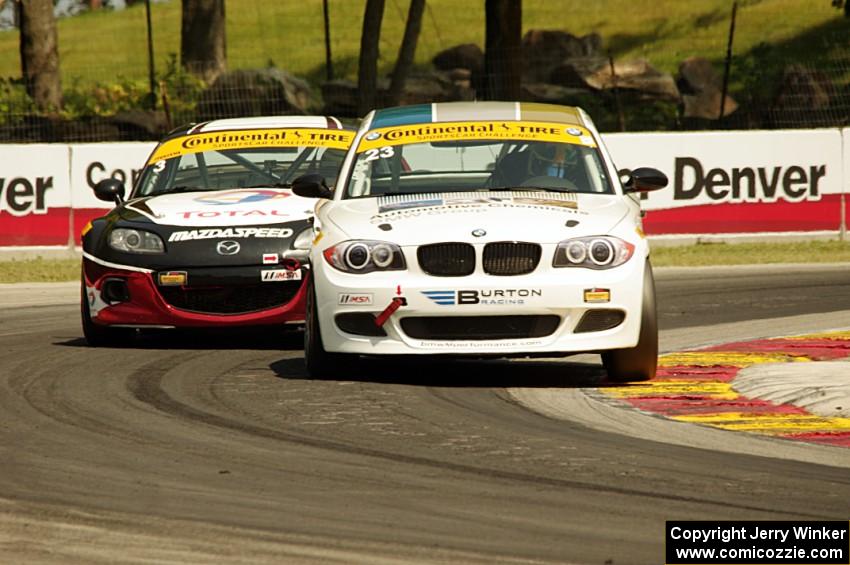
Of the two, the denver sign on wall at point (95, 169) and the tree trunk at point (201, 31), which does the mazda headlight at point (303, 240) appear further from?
the tree trunk at point (201, 31)

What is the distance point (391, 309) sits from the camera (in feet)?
29.0

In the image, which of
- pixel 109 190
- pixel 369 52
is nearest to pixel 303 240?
pixel 109 190

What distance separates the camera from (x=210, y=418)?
8.00 m

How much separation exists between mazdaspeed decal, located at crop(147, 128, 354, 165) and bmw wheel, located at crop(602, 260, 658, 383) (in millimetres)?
3960

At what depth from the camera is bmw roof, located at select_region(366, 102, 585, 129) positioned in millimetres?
10477

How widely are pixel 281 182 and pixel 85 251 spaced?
1.57 meters

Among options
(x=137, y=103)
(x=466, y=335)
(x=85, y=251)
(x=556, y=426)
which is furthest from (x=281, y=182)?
(x=137, y=103)

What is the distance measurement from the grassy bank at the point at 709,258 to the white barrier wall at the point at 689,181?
310mm

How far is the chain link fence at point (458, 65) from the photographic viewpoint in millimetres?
29172

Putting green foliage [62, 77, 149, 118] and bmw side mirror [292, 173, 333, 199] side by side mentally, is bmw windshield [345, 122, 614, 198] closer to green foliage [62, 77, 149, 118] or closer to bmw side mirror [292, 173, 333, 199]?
bmw side mirror [292, 173, 333, 199]

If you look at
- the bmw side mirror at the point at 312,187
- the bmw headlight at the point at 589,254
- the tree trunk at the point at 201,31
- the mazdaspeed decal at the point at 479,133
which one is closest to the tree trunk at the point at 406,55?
the tree trunk at the point at 201,31

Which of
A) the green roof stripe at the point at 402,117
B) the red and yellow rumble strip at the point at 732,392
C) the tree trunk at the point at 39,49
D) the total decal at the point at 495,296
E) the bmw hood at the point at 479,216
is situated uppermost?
the tree trunk at the point at 39,49

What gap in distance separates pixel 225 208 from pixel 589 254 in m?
3.20

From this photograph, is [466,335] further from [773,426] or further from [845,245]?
[845,245]
